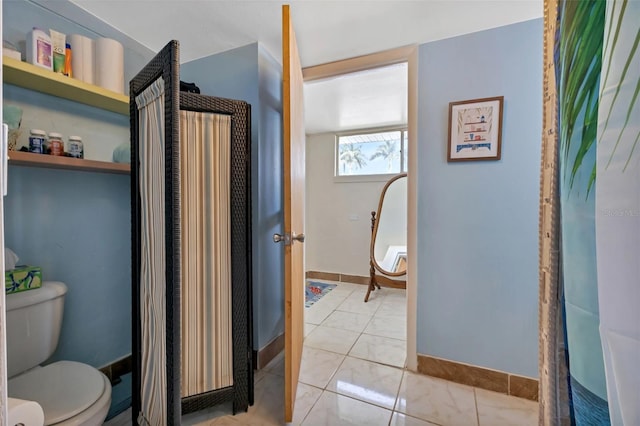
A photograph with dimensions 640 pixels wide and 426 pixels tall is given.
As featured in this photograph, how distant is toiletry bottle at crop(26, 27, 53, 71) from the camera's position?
113 centimetres

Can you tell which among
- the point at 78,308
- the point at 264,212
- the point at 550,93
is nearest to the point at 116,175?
the point at 78,308

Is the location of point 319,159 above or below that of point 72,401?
above

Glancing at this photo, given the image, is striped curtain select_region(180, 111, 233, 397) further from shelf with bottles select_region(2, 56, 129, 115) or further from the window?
the window

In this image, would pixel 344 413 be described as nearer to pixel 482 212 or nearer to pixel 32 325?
pixel 482 212

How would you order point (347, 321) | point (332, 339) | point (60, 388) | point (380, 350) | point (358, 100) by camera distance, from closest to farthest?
1. point (60, 388)
2. point (380, 350)
3. point (332, 339)
4. point (347, 321)
5. point (358, 100)

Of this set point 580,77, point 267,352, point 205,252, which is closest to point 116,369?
point 267,352

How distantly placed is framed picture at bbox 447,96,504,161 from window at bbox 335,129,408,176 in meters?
1.92

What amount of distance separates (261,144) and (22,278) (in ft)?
4.50

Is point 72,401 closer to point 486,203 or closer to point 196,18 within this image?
point 196,18

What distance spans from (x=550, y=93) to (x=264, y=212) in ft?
5.28

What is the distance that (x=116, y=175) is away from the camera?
63.2 inches

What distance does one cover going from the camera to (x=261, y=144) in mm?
1785

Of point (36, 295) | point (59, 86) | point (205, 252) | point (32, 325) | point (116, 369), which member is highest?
point (59, 86)

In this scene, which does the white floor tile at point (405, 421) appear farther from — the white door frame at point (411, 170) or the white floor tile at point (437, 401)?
the white door frame at point (411, 170)
